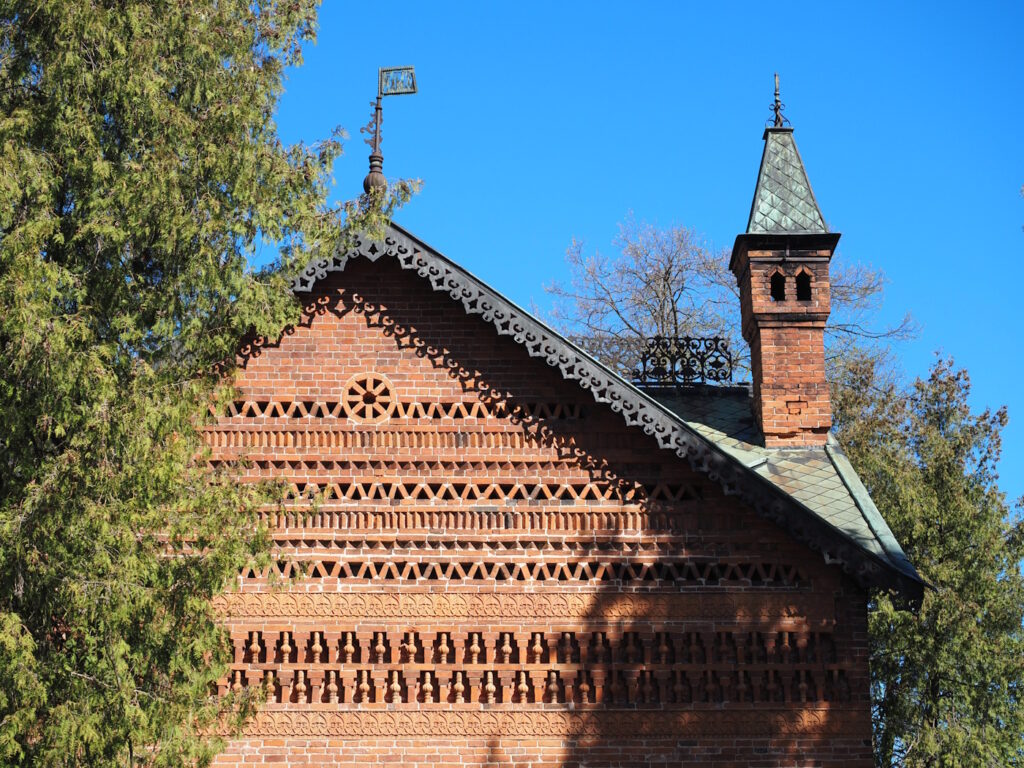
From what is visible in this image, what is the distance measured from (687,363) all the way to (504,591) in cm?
444

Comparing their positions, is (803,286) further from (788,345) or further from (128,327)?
(128,327)

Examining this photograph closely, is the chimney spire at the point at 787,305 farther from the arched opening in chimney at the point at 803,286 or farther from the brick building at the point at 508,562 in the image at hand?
the brick building at the point at 508,562

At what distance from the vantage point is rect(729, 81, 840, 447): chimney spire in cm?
1279

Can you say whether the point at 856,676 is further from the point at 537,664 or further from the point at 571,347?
the point at 571,347

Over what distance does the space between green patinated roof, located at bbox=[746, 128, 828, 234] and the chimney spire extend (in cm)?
1

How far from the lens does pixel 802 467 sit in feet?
40.4

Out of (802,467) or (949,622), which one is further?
(949,622)

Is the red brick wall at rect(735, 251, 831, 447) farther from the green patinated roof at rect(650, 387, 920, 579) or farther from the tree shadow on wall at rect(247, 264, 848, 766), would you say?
the tree shadow on wall at rect(247, 264, 848, 766)

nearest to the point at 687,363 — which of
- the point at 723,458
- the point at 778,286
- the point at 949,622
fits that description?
the point at 778,286

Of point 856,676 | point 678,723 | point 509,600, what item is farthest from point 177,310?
point 856,676

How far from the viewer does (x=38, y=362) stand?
8203mm

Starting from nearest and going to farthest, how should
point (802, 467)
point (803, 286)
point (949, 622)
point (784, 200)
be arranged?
1. point (802, 467)
2. point (803, 286)
3. point (784, 200)
4. point (949, 622)

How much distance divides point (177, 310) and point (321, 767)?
13.0 ft

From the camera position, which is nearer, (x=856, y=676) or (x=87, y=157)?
(x=87, y=157)
